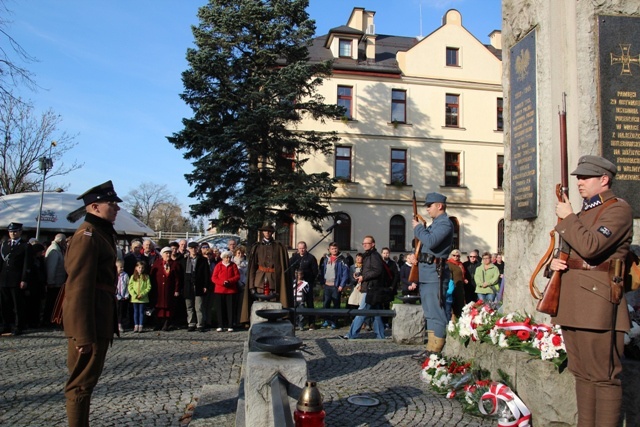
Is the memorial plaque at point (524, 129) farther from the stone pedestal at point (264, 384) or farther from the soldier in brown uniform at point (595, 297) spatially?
the stone pedestal at point (264, 384)

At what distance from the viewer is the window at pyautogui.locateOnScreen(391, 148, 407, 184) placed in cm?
3184

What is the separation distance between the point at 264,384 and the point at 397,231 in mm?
28612

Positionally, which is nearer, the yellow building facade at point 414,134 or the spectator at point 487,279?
the spectator at point 487,279

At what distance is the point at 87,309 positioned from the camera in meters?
3.96

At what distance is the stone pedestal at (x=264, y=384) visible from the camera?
316 cm

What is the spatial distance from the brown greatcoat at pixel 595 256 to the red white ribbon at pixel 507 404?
97 centimetres

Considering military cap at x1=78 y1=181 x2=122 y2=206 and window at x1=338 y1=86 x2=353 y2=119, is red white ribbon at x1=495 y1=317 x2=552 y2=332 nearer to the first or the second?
military cap at x1=78 y1=181 x2=122 y2=206

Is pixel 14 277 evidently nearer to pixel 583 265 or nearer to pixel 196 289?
pixel 196 289

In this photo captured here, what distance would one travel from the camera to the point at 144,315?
11250mm

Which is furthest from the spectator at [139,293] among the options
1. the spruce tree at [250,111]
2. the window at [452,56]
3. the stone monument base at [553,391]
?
the window at [452,56]

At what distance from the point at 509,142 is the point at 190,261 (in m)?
7.41

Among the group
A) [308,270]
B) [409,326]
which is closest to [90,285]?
[409,326]

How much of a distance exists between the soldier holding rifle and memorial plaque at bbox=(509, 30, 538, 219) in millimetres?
829

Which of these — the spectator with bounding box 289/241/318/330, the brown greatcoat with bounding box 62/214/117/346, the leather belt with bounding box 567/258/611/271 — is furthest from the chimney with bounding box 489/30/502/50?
the brown greatcoat with bounding box 62/214/117/346
